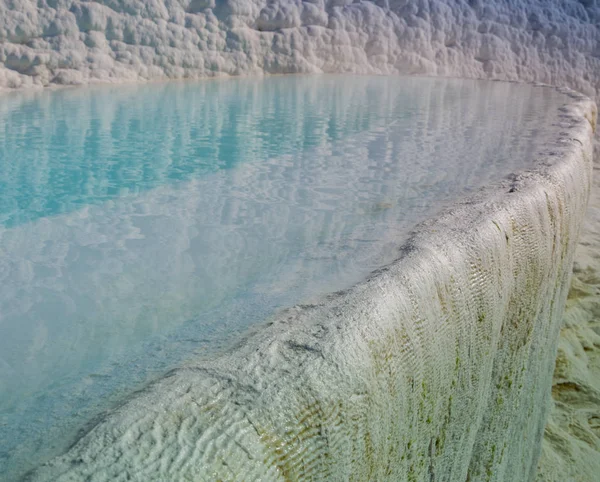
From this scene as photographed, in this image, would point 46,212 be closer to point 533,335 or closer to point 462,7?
point 533,335

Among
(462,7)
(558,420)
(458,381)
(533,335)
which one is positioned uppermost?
(462,7)

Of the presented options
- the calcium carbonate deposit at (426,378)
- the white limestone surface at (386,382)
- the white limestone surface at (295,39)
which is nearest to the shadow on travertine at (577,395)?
the calcium carbonate deposit at (426,378)

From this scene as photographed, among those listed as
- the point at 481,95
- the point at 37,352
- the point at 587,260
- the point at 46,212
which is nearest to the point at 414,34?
the point at 481,95

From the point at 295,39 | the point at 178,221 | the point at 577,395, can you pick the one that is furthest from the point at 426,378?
the point at 295,39

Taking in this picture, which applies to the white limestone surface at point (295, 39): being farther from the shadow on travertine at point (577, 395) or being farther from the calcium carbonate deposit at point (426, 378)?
the shadow on travertine at point (577, 395)

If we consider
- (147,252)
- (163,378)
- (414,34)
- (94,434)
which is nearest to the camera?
(94,434)

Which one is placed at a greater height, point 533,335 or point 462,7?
point 462,7

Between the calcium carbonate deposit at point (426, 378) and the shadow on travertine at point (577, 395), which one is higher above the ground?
the calcium carbonate deposit at point (426, 378)

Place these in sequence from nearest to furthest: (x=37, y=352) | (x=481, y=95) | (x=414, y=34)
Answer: (x=37, y=352)
(x=481, y=95)
(x=414, y=34)
